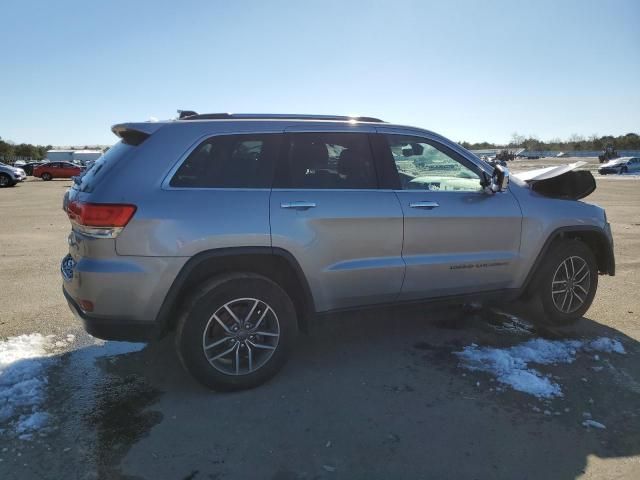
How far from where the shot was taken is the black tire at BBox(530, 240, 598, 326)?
15.1ft

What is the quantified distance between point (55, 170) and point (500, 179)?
40.8m

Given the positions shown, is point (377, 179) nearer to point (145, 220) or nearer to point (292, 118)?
point (292, 118)

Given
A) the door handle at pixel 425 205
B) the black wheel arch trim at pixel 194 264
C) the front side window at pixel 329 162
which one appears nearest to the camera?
the black wheel arch trim at pixel 194 264

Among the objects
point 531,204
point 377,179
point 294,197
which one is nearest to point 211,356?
point 294,197

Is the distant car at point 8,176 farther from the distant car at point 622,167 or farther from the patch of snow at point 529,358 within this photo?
the distant car at point 622,167

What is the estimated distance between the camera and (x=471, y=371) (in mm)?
3803

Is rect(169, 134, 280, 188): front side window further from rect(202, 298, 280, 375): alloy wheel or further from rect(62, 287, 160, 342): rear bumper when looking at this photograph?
rect(62, 287, 160, 342): rear bumper

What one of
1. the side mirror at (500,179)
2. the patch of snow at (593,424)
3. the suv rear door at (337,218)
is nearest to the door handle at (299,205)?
the suv rear door at (337,218)

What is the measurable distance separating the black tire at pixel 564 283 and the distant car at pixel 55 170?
39.3m

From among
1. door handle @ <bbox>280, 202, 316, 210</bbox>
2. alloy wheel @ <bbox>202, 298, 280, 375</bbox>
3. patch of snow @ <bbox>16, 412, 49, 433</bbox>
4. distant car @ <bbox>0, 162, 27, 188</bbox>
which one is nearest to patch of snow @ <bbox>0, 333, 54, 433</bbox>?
patch of snow @ <bbox>16, 412, 49, 433</bbox>

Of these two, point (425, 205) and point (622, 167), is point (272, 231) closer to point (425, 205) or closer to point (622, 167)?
point (425, 205)

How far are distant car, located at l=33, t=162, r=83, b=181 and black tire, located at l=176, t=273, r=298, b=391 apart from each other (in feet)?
128

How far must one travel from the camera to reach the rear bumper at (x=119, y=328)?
127 inches

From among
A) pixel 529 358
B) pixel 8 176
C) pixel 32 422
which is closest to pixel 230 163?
pixel 32 422
